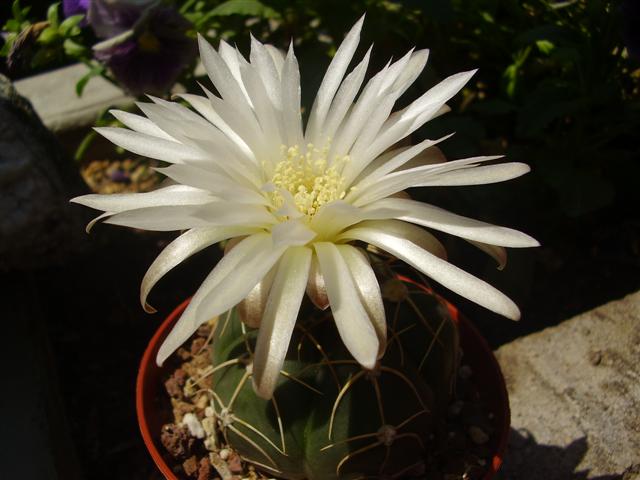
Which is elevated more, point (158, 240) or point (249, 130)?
point (249, 130)

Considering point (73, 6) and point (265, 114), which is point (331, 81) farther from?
point (73, 6)

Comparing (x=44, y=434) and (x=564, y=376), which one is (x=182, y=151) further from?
(x=564, y=376)

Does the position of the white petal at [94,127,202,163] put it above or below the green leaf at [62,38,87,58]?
above

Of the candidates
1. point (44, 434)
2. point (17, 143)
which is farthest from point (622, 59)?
point (44, 434)

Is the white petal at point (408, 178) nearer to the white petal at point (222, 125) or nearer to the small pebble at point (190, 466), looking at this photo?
the white petal at point (222, 125)

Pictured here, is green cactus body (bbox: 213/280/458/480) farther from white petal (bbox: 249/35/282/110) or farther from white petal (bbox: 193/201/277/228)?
white petal (bbox: 249/35/282/110)

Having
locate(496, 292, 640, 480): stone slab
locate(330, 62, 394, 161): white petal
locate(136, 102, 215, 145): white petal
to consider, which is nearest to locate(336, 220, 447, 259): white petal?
locate(330, 62, 394, 161): white petal
